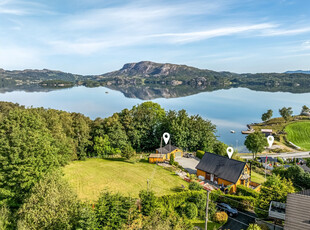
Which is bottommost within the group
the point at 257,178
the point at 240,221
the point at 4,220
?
the point at 257,178

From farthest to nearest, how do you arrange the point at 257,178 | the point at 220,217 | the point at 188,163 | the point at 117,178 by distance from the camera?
the point at 188,163, the point at 257,178, the point at 117,178, the point at 220,217

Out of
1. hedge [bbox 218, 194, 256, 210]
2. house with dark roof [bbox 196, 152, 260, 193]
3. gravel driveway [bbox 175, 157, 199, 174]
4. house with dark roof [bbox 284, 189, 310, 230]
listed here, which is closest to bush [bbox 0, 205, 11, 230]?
house with dark roof [bbox 284, 189, 310, 230]

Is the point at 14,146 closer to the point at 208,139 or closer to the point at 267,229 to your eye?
the point at 267,229

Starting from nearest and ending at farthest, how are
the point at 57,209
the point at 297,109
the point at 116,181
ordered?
the point at 57,209
the point at 116,181
the point at 297,109

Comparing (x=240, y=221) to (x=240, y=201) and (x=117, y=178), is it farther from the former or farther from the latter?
(x=117, y=178)

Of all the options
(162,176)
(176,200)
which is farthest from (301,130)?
(176,200)

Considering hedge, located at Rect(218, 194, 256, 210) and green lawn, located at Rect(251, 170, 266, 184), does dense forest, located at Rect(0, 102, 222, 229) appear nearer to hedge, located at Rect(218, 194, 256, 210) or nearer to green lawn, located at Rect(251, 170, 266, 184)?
green lawn, located at Rect(251, 170, 266, 184)

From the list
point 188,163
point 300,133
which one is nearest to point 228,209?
point 188,163
